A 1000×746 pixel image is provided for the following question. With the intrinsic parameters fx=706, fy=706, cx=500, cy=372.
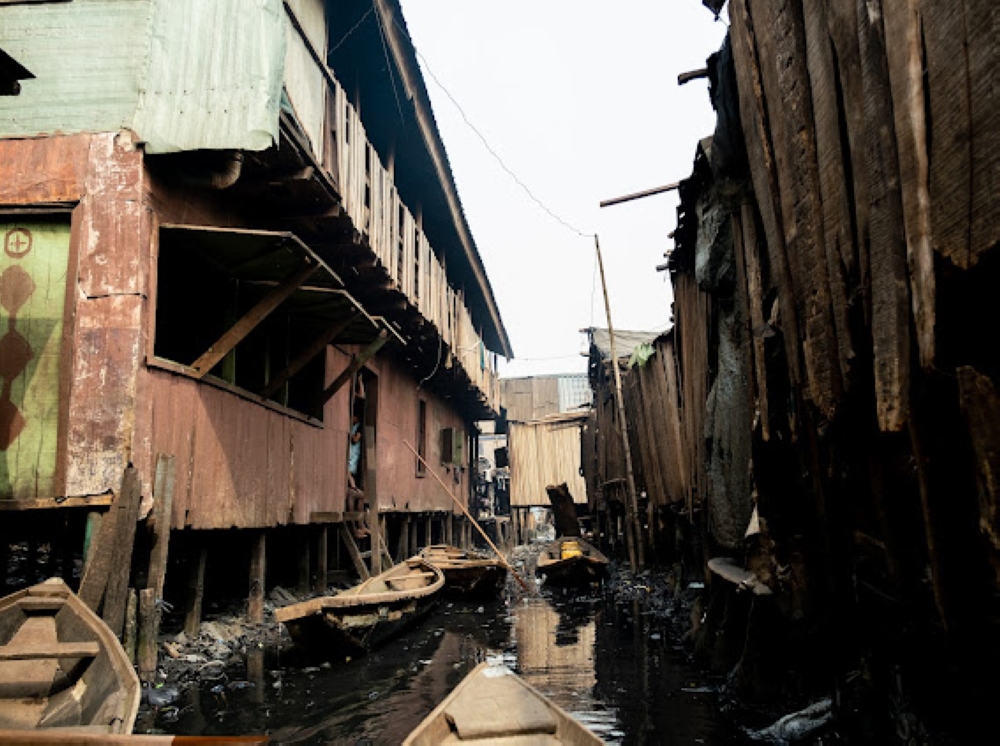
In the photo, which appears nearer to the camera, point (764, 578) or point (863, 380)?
point (863, 380)

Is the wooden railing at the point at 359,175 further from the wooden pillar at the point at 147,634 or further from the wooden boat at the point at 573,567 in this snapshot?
the wooden boat at the point at 573,567

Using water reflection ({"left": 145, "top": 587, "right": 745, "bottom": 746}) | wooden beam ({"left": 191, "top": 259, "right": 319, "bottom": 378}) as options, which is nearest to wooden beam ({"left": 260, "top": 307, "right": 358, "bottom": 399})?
wooden beam ({"left": 191, "top": 259, "right": 319, "bottom": 378})

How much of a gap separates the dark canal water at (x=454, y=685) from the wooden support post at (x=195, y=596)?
0.68m

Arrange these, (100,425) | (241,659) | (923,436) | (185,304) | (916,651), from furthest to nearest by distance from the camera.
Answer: (185,304), (241,659), (100,425), (916,651), (923,436)

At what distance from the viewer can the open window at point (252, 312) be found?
701cm

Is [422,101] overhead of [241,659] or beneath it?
overhead

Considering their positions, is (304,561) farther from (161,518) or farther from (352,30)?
(352,30)

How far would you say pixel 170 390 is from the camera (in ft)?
21.8

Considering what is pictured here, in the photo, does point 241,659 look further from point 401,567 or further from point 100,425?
point 401,567

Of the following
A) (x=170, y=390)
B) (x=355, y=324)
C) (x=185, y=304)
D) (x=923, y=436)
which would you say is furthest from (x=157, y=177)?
(x=923, y=436)

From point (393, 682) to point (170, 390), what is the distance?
11.4ft

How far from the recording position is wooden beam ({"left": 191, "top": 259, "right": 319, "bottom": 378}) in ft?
23.2

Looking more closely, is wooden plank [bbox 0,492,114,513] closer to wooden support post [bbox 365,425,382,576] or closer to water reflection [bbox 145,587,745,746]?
water reflection [bbox 145,587,745,746]

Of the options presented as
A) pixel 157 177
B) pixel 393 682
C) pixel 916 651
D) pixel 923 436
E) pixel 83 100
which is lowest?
pixel 393 682
